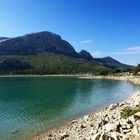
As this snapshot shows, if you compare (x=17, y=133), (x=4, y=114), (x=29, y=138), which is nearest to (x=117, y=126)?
(x=29, y=138)

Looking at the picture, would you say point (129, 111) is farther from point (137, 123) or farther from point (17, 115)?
point (17, 115)

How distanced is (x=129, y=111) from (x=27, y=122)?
19.4 meters

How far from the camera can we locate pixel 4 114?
47.8 metres

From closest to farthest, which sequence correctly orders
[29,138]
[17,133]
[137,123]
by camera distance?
[137,123]
[29,138]
[17,133]

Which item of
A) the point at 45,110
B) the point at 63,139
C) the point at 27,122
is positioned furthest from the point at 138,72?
the point at 63,139

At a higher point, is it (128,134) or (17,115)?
(128,134)

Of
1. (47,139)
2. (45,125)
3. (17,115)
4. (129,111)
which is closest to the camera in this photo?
(129,111)

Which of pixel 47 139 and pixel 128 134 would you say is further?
pixel 47 139

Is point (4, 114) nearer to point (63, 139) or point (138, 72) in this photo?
point (63, 139)

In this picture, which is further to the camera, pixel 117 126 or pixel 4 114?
pixel 4 114

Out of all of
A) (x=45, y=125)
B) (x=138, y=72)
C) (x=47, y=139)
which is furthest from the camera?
(x=138, y=72)

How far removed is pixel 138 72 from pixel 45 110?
421ft

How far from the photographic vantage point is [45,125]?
3650cm

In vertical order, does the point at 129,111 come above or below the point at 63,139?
above
